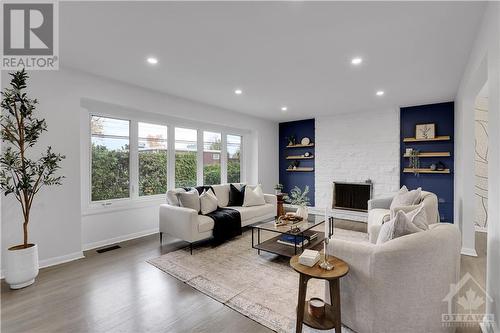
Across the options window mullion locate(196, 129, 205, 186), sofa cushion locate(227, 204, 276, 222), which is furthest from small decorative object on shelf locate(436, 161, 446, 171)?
window mullion locate(196, 129, 205, 186)

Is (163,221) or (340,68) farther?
(163,221)

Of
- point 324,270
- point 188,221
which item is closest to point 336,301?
point 324,270

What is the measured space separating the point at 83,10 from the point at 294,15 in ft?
5.98

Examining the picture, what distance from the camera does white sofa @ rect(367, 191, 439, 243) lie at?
3.00m

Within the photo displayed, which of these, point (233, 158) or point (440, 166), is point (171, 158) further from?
point (440, 166)

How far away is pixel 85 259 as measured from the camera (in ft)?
10.9

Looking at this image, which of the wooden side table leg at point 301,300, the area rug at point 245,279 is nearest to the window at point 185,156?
the area rug at point 245,279

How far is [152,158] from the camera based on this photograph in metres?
4.64

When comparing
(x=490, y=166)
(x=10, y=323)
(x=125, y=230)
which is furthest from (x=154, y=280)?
(x=490, y=166)

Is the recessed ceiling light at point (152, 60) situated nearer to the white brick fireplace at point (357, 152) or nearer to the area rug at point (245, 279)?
the area rug at point (245, 279)

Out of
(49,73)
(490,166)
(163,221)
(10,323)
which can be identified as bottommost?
(10,323)

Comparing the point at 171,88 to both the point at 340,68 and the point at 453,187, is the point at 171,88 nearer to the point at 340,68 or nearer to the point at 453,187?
the point at 340,68

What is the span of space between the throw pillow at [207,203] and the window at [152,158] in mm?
1152

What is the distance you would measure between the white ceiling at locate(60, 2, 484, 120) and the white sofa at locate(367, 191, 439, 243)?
1770 millimetres
